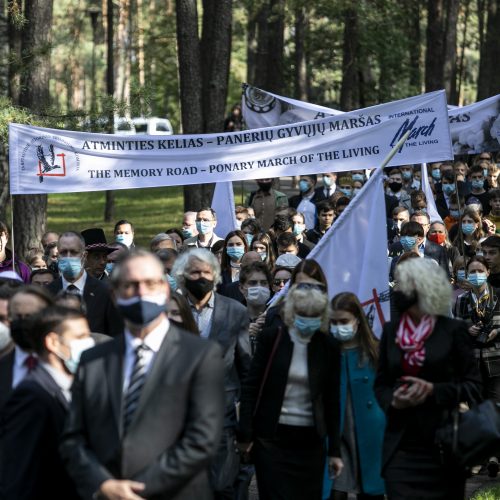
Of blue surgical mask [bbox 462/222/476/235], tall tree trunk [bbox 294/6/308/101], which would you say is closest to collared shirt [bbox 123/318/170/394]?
blue surgical mask [bbox 462/222/476/235]

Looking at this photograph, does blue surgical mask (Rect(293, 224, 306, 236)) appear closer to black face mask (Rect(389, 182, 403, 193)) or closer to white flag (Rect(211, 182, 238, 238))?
white flag (Rect(211, 182, 238, 238))

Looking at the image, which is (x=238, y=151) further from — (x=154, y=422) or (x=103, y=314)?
(x=154, y=422)

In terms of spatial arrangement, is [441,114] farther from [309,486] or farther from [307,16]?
[307,16]

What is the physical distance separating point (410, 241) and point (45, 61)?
5823 millimetres

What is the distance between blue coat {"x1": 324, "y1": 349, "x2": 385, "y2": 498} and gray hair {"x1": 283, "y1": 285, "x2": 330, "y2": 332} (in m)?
0.60

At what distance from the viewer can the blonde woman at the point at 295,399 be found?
24.1 ft

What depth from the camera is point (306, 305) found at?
728cm

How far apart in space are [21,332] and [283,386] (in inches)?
72.5

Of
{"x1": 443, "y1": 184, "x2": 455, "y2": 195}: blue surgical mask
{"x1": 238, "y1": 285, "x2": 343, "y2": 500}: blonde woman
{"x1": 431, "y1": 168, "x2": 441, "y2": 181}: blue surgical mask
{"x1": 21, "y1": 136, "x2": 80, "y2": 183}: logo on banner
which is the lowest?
{"x1": 238, "y1": 285, "x2": 343, "y2": 500}: blonde woman

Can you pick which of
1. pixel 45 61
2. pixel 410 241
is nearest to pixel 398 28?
pixel 45 61

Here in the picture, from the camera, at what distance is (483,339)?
10102 millimetres

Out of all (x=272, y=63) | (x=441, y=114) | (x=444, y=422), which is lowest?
(x=444, y=422)

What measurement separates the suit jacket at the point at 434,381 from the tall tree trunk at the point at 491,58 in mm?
25001

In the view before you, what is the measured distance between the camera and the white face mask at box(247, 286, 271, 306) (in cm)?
998
